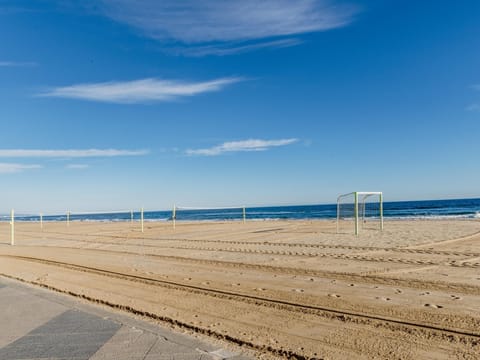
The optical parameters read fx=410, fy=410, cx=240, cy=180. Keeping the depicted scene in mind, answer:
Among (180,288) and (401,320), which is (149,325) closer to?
(180,288)

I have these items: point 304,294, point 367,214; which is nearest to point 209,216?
point 367,214

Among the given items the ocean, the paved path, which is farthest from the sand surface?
the ocean

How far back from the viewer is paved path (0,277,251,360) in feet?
12.4

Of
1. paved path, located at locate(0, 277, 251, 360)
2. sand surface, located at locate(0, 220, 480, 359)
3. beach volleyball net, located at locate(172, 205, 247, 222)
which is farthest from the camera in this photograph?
beach volleyball net, located at locate(172, 205, 247, 222)

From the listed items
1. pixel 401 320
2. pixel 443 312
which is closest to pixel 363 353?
pixel 401 320

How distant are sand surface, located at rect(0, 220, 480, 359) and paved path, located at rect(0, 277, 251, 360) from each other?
1.29 ft

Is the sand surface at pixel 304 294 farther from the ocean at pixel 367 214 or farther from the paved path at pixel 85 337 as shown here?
the ocean at pixel 367 214

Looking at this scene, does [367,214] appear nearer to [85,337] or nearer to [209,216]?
[209,216]

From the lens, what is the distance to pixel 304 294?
20.4ft

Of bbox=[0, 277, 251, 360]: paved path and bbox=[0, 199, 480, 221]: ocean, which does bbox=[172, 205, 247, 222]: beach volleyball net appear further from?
bbox=[0, 277, 251, 360]: paved path

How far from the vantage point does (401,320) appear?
15.3 ft

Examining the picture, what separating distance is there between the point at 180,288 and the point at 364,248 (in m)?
7.00

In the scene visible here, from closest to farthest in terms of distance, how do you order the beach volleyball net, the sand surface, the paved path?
the paved path
the sand surface
the beach volleyball net

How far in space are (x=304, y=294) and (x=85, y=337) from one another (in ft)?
10.6
